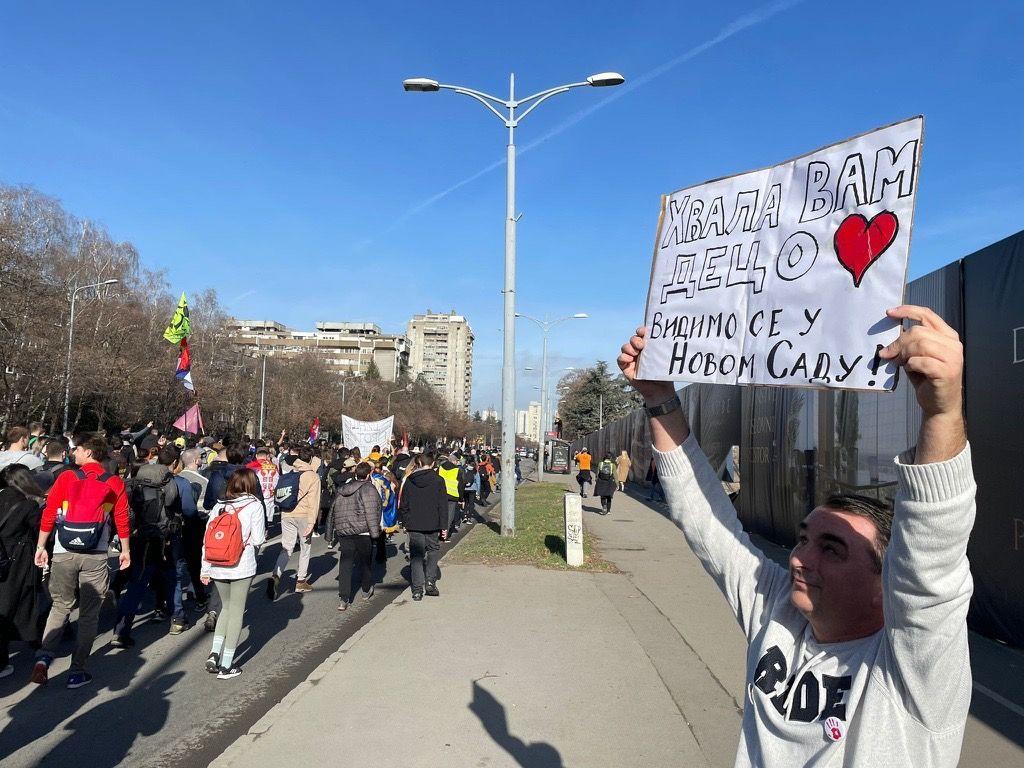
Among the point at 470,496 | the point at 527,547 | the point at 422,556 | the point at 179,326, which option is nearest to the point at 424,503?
the point at 422,556

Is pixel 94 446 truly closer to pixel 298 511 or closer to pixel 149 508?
pixel 149 508

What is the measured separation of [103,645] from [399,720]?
3893mm

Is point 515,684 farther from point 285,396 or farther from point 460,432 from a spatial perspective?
point 460,432

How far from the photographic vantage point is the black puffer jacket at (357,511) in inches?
370

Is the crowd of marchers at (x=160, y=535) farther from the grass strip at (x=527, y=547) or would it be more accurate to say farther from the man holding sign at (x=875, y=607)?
the man holding sign at (x=875, y=607)

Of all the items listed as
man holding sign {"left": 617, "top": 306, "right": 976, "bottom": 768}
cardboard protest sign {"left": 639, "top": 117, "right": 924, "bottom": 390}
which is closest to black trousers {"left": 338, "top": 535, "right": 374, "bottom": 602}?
cardboard protest sign {"left": 639, "top": 117, "right": 924, "bottom": 390}

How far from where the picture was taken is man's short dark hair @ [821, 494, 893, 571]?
195 cm

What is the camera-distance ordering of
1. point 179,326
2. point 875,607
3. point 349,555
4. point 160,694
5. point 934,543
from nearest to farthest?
point 934,543 → point 875,607 → point 160,694 → point 349,555 → point 179,326

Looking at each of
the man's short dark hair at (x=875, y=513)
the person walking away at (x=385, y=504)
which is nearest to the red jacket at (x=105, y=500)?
the person walking away at (x=385, y=504)

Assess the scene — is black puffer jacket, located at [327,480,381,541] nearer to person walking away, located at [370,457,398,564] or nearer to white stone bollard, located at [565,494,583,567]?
person walking away, located at [370,457,398,564]

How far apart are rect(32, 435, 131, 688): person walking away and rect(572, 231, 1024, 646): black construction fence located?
533cm

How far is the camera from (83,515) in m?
6.28

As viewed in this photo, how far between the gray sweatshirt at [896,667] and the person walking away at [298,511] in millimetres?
8744

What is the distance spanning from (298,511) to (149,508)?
94.8 inches
